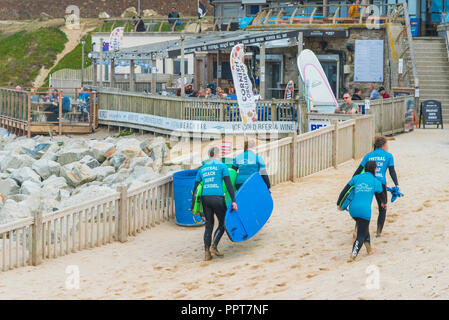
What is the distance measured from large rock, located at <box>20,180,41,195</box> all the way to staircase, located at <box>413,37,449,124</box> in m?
13.8

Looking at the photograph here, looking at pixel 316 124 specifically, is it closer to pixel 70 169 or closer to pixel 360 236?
pixel 70 169

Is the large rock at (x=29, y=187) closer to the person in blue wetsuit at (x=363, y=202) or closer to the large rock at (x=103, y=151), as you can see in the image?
the large rock at (x=103, y=151)

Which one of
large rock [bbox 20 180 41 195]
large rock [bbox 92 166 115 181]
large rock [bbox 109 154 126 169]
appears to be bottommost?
large rock [bbox 20 180 41 195]

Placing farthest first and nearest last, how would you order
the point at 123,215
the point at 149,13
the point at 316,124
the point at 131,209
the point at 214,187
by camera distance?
1. the point at 149,13
2. the point at 316,124
3. the point at 131,209
4. the point at 123,215
5. the point at 214,187

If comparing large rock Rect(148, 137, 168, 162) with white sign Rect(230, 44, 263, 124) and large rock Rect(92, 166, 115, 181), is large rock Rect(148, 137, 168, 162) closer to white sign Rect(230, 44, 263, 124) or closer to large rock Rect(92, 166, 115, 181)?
large rock Rect(92, 166, 115, 181)

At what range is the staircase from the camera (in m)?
27.2

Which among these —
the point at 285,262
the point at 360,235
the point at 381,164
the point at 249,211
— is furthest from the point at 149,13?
the point at 360,235

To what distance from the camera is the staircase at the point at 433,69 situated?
27.2 meters

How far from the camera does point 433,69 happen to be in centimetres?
2830

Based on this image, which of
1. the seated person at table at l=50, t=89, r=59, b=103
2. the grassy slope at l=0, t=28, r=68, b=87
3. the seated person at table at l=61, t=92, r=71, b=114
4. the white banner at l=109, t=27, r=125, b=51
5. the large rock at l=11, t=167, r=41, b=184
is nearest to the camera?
the large rock at l=11, t=167, r=41, b=184

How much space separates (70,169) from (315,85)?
693cm

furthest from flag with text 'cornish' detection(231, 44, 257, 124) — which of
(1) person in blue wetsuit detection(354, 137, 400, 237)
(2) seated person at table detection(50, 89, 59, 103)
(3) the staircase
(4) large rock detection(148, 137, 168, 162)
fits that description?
(2) seated person at table detection(50, 89, 59, 103)
